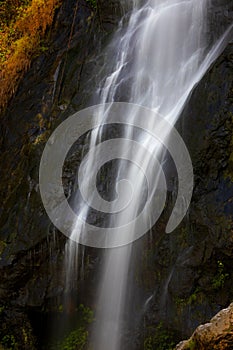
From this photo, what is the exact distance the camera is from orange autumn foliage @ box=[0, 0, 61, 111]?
27.3 ft

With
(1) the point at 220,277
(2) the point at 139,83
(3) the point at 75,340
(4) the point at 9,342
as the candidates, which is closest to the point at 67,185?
(2) the point at 139,83

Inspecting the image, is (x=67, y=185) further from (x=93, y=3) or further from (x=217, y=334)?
(x=217, y=334)

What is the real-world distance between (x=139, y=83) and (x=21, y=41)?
2743 millimetres

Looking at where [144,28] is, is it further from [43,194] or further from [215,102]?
[43,194]

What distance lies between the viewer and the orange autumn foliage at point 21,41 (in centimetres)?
834

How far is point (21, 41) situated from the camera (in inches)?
344

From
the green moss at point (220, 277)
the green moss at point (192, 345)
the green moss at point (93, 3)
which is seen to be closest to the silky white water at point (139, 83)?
the green moss at point (93, 3)

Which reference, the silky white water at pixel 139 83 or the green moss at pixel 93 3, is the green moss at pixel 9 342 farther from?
the green moss at pixel 93 3

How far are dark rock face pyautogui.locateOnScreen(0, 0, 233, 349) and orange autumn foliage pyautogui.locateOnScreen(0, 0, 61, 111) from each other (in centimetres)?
21

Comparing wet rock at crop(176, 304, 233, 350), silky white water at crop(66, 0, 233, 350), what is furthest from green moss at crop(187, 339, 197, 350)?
silky white water at crop(66, 0, 233, 350)

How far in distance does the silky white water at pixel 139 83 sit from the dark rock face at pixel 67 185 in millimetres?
228

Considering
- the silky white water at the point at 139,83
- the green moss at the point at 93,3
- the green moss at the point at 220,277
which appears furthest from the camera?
the green moss at the point at 93,3

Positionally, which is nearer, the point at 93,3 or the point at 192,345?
the point at 192,345

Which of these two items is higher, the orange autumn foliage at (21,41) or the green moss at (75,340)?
the orange autumn foliage at (21,41)
